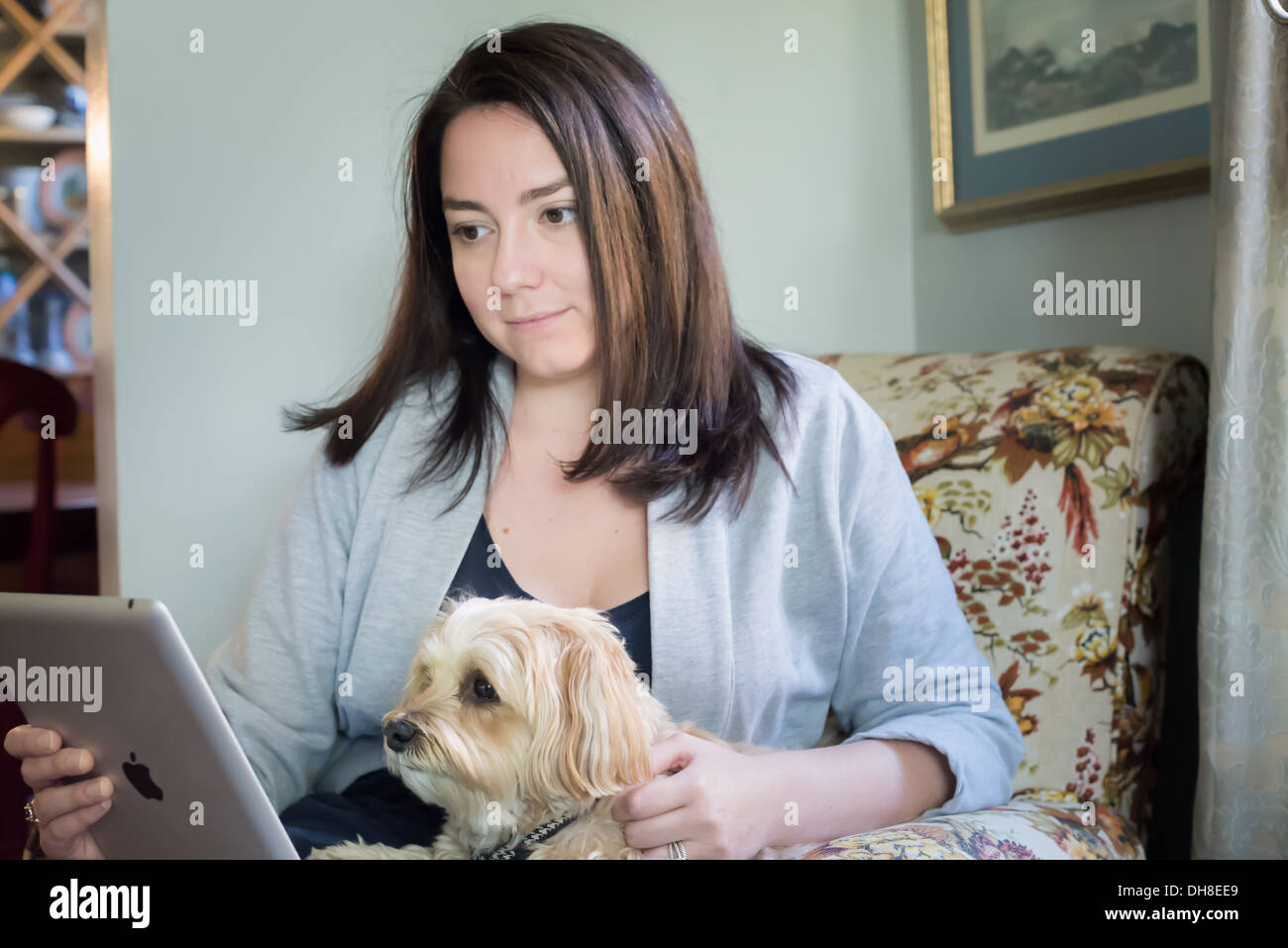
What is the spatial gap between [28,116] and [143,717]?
72 cm

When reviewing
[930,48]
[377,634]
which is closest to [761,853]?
[377,634]

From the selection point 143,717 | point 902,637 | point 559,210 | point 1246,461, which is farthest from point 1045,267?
point 143,717

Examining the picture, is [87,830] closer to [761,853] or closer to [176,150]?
[761,853]

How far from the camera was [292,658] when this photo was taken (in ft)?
3.04

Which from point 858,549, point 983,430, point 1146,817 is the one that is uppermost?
point 983,430

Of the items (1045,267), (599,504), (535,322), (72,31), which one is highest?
(72,31)

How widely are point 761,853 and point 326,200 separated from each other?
795 mm

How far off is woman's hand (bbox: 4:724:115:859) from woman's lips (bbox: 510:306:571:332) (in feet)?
1.55

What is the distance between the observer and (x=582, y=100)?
86 cm

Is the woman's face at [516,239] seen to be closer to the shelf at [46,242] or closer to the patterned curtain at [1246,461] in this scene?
the shelf at [46,242]

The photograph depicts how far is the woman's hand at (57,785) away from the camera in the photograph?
2.44 feet

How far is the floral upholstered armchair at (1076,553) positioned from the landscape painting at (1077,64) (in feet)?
1.06

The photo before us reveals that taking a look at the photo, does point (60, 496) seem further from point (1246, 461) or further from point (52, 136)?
point (1246, 461)

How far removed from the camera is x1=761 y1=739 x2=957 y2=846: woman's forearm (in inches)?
33.3
